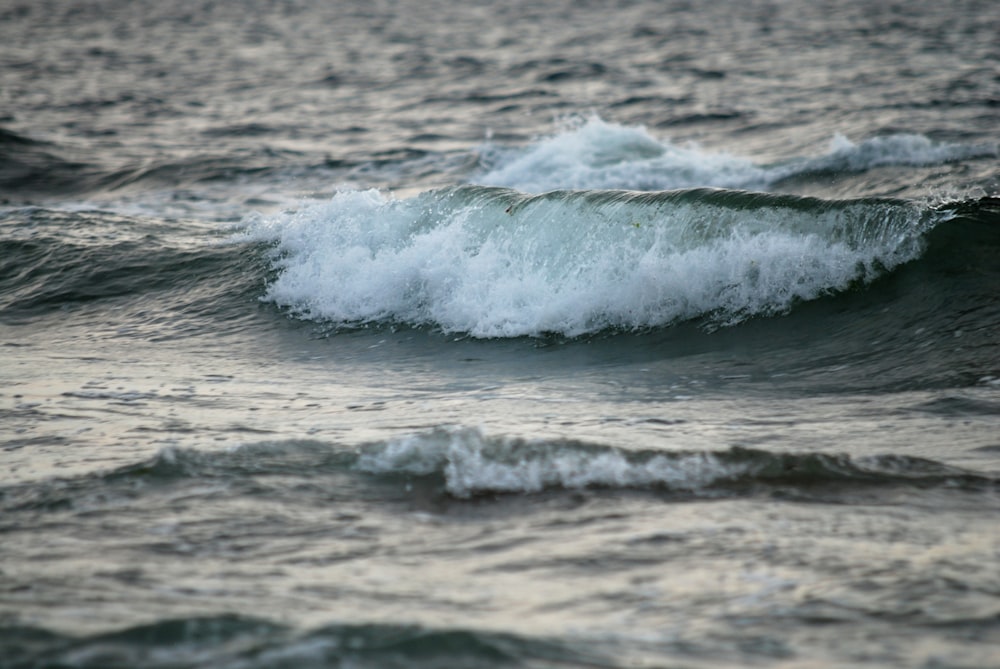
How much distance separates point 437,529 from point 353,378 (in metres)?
2.59

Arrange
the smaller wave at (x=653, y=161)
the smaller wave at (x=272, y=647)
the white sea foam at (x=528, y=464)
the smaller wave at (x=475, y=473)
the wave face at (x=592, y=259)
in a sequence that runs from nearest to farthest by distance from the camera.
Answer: the smaller wave at (x=272, y=647) < the smaller wave at (x=475, y=473) < the white sea foam at (x=528, y=464) < the wave face at (x=592, y=259) < the smaller wave at (x=653, y=161)

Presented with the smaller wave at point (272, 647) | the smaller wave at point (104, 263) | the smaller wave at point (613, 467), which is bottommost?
the smaller wave at point (272, 647)

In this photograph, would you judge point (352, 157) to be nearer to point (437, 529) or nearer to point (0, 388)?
point (0, 388)

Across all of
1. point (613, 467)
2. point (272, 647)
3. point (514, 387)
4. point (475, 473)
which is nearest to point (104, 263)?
point (514, 387)

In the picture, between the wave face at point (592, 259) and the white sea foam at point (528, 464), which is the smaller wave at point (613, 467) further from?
the wave face at point (592, 259)

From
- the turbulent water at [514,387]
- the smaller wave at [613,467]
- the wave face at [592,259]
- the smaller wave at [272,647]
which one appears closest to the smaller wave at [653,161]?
the turbulent water at [514,387]

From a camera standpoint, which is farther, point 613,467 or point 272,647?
point 613,467

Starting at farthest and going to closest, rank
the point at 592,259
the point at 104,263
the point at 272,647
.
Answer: the point at 104,263, the point at 592,259, the point at 272,647

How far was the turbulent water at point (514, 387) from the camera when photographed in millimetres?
3172

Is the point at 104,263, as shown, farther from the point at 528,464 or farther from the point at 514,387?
the point at 528,464

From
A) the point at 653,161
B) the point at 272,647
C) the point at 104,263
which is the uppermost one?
the point at 653,161

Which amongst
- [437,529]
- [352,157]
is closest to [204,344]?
[437,529]

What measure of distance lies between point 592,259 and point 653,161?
526cm

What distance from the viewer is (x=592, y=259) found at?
7.59m
